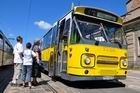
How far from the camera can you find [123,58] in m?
13.0

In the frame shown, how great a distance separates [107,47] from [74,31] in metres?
1.44

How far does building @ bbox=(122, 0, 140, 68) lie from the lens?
29.3m

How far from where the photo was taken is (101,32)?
13.1m

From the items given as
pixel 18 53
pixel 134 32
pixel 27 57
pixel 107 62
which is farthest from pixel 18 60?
pixel 134 32

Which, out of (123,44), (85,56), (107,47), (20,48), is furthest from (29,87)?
(123,44)

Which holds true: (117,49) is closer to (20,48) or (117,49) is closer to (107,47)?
(107,47)

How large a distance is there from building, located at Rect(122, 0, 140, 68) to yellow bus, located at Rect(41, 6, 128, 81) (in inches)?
630

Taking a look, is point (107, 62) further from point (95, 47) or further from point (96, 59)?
point (95, 47)

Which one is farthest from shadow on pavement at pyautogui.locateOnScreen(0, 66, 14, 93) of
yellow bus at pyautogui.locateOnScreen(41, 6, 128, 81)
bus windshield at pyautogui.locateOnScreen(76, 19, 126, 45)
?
bus windshield at pyautogui.locateOnScreen(76, 19, 126, 45)

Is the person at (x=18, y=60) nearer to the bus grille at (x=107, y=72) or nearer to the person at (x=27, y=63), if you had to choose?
the person at (x=27, y=63)

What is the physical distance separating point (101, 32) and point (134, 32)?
17.7 metres

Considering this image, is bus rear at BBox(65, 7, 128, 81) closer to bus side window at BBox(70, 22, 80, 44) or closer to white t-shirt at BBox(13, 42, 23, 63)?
bus side window at BBox(70, 22, 80, 44)

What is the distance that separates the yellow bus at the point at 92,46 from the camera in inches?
471

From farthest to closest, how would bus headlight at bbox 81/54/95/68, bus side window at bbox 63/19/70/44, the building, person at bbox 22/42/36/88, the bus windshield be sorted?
1. the building
2. bus side window at bbox 63/19/70/44
3. the bus windshield
4. person at bbox 22/42/36/88
5. bus headlight at bbox 81/54/95/68
